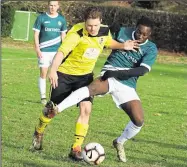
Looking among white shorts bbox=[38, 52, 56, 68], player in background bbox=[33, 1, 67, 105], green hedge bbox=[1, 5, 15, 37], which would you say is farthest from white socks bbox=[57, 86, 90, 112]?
green hedge bbox=[1, 5, 15, 37]

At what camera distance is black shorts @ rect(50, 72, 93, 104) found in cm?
721

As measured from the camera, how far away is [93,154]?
→ 21.5 feet

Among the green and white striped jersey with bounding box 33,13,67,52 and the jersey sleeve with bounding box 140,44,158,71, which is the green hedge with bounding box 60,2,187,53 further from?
the jersey sleeve with bounding box 140,44,158,71

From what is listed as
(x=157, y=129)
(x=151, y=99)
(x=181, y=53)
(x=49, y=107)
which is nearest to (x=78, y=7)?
(x=181, y=53)

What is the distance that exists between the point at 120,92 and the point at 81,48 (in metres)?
0.75

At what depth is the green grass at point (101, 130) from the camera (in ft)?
22.5

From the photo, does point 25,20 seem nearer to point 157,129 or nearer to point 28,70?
point 28,70

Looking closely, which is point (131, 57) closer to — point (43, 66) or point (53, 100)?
point (53, 100)

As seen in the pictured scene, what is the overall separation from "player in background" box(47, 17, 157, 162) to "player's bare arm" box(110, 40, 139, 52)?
0.09 metres

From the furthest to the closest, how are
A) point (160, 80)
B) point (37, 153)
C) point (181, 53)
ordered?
point (181, 53), point (160, 80), point (37, 153)

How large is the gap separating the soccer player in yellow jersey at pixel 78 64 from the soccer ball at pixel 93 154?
0.14 metres

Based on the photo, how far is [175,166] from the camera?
6785 millimetres

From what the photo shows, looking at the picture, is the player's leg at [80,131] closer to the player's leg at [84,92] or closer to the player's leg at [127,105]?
the player's leg at [84,92]

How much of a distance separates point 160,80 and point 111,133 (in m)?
10.8
